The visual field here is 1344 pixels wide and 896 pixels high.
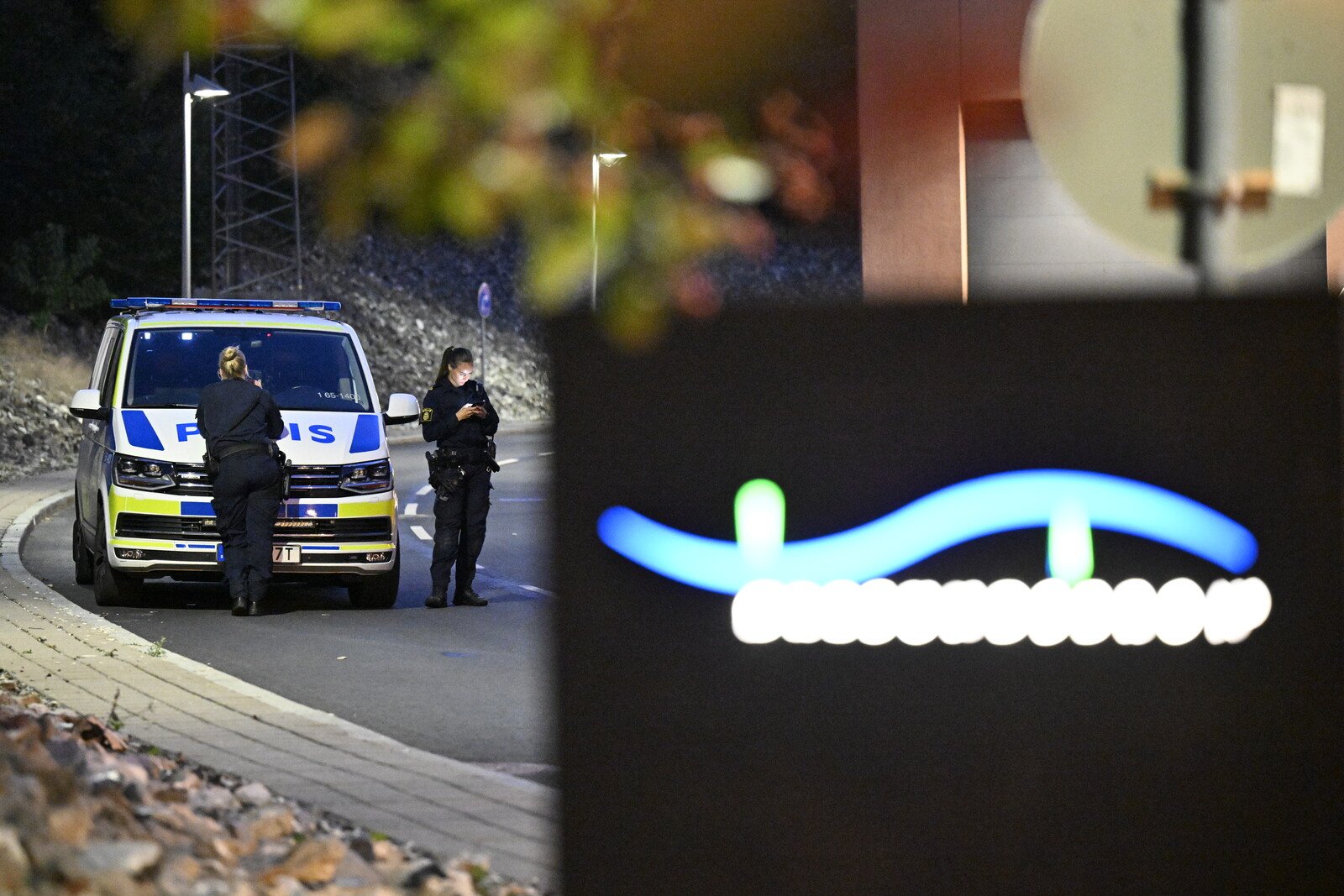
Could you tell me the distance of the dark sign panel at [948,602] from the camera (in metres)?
3.81

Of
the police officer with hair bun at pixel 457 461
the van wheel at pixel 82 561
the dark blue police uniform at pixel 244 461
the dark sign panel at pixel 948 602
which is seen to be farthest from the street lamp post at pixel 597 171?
the van wheel at pixel 82 561

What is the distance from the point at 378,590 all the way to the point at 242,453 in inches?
61.8

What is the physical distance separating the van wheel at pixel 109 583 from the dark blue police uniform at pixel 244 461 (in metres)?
0.93

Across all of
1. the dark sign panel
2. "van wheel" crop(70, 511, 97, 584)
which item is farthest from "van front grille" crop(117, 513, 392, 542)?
the dark sign panel

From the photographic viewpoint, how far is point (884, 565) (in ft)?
12.5

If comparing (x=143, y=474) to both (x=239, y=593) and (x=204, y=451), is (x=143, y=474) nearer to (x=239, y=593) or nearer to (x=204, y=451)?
(x=204, y=451)

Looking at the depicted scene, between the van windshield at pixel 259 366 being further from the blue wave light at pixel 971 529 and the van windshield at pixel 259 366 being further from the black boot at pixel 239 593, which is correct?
the blue wave light at pixel 971 529

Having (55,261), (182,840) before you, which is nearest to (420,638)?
(182,840)

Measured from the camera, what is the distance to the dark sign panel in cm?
381

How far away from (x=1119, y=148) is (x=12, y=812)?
2849 millimetres

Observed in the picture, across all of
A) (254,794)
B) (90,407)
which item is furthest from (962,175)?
(254,794)

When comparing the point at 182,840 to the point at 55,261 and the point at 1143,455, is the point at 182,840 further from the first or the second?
the point at 55,261

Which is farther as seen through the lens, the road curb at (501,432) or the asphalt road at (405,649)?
the road curb at (501,432)

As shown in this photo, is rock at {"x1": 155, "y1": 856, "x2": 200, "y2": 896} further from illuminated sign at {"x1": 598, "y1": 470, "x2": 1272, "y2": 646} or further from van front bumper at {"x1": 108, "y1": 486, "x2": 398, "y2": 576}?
van front bumper at {"x1": 108, "y1": 486, "x2": 398, "y2": 576}
